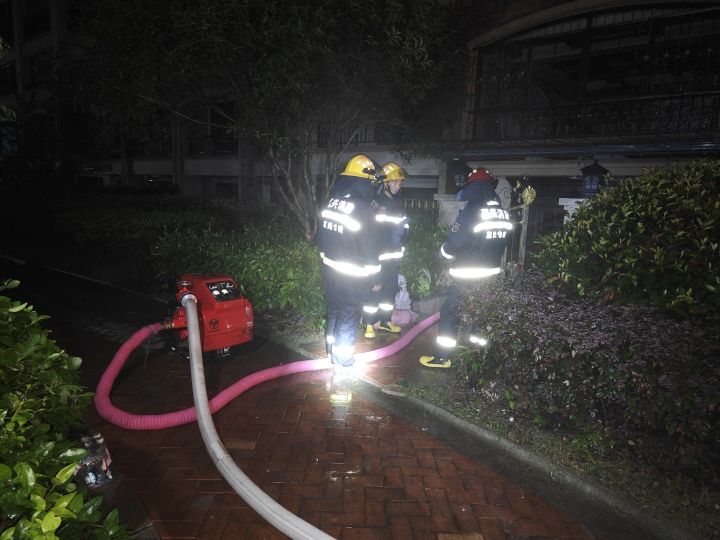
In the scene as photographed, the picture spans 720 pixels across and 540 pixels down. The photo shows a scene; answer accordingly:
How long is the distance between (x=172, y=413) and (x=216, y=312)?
124cm

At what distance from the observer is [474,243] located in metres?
4.73

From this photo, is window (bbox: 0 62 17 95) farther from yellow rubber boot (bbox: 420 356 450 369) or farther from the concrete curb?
the concrete curb

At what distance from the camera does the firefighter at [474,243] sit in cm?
468

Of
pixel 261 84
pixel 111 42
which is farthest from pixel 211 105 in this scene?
pixel 261 84

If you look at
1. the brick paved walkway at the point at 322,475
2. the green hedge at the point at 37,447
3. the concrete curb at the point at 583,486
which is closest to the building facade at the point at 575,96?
the concrete curb at the point at 583,486

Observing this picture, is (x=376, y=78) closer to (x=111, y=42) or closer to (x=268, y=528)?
(x=111, y=42)

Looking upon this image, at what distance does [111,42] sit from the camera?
21.7ft

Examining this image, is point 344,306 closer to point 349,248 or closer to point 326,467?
point 349,248

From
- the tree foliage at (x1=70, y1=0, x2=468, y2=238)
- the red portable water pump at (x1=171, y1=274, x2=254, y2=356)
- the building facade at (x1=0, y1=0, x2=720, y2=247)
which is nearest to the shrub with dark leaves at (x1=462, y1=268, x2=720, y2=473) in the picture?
the red portable water pump at (x1=171, y1=274, x2=254, y2=356)

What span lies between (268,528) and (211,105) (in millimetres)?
7325

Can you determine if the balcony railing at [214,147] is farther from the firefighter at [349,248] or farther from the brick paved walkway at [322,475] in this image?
the brick paved walkway at [322,475]

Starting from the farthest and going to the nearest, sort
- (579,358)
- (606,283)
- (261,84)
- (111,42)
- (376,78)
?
(376,78) → (111,42) → (261,84) → (606,283) → (579,358)

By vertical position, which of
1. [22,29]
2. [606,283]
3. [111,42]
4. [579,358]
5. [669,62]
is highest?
[22,29]

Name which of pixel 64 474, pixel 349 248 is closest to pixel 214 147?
pixel 349 248
